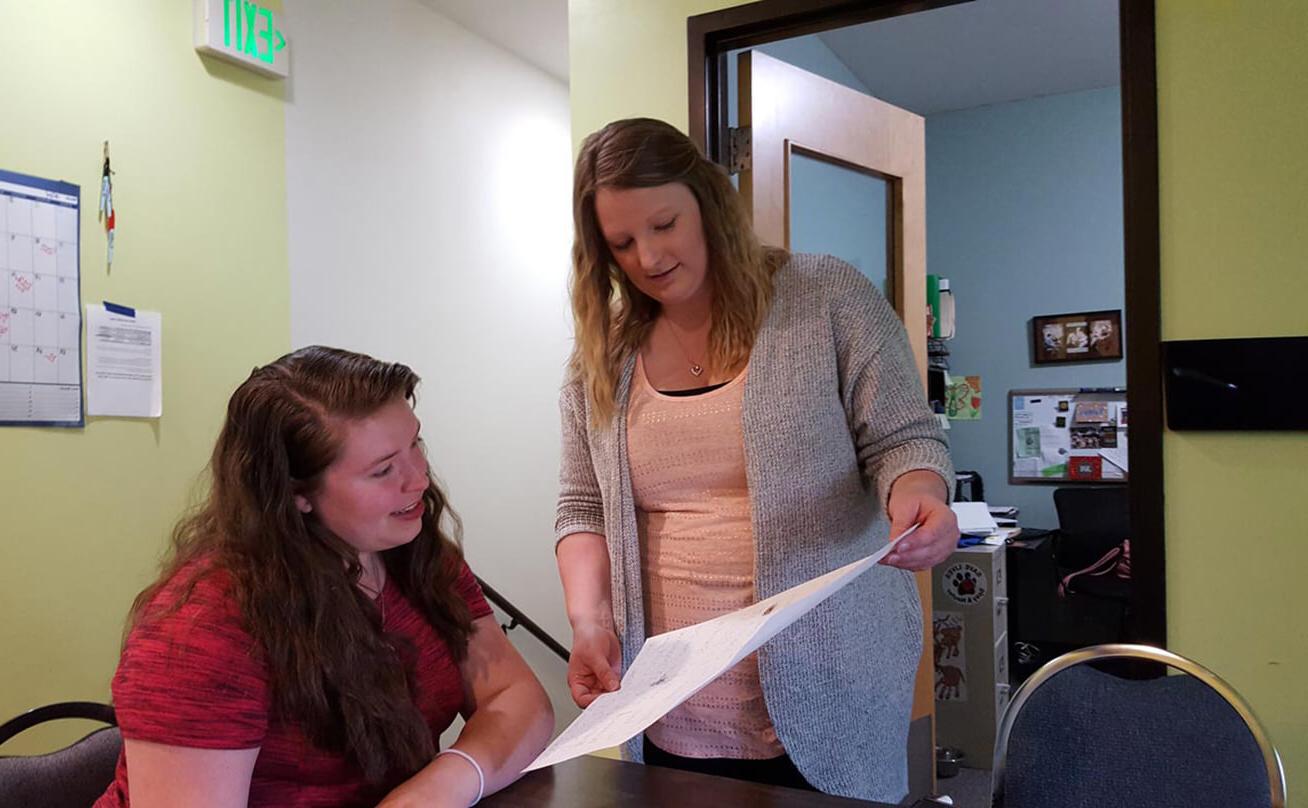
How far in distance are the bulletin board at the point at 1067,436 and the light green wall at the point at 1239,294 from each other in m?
3.14

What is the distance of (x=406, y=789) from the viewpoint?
1061 mm

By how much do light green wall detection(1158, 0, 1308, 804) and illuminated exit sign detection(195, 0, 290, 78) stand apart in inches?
87.7

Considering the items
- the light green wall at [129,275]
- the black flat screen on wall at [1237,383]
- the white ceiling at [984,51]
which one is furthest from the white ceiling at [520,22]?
the black flat screen on wall at [1237,383]

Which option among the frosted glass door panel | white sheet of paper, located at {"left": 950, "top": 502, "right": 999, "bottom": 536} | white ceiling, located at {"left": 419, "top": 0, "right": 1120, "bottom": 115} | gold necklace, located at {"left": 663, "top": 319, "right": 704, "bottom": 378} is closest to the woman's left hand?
gold necklace, located at {"left": 663, "top": 319, "right": 704, "bottom": 378}

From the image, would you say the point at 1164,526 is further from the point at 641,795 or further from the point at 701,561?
the point at 641,795

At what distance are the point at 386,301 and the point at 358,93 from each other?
672 mm

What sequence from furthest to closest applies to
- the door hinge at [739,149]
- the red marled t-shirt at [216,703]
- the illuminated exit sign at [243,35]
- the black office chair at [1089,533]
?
1. the black office chair at [1089,533]
2. the illuminated exit sign at [243,35]
3. the door hinge at [739,149]
4. the red marled t-shirt at [216,703]

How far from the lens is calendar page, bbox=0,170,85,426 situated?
2.13m

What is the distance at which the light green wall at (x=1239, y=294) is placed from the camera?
5.87 feet

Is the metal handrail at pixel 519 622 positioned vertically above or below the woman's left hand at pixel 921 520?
below

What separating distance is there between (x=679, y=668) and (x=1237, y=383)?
1.39 m

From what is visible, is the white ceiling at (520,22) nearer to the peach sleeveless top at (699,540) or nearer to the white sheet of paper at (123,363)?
the white sheet of paper at (123,363)

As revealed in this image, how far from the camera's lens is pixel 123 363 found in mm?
2375

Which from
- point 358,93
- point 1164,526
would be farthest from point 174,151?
point 1164,526
